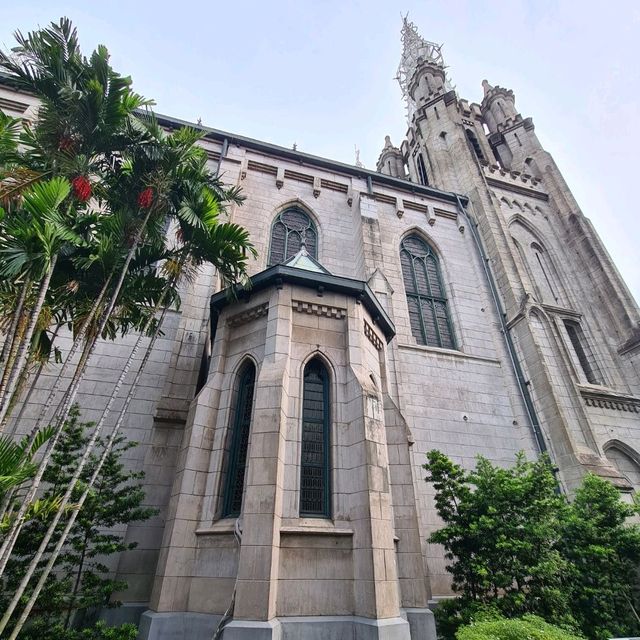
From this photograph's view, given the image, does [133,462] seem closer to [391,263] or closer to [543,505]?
[543,505]

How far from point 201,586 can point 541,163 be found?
26.3m

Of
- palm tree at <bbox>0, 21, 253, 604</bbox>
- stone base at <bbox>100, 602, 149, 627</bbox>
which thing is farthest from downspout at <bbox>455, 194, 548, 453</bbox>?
stone base at <bbox>100, 602, 149, 627</bbox>

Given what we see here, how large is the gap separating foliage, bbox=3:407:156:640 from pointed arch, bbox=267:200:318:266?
350 inches

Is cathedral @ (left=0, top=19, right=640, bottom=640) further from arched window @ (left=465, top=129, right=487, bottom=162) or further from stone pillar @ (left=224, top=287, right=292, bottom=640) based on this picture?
arched window @ (left=465, top=129, right=487, bottom=162)

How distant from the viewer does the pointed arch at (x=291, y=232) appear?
14859mm

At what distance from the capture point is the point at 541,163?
2322 centimetres

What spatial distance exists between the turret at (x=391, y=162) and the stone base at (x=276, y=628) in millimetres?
30102

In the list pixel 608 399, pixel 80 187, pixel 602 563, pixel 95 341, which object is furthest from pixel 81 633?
pixel 608 399

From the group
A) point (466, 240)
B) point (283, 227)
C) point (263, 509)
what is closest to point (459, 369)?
point (466, 240)

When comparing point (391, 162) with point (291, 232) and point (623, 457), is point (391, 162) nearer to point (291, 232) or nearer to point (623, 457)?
point (291, 232)

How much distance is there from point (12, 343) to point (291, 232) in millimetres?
11379

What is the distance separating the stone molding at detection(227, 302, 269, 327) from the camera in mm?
8531

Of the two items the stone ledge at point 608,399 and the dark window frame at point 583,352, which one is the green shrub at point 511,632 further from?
→ the dark window frame at point 583,352

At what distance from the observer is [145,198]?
285 inches
